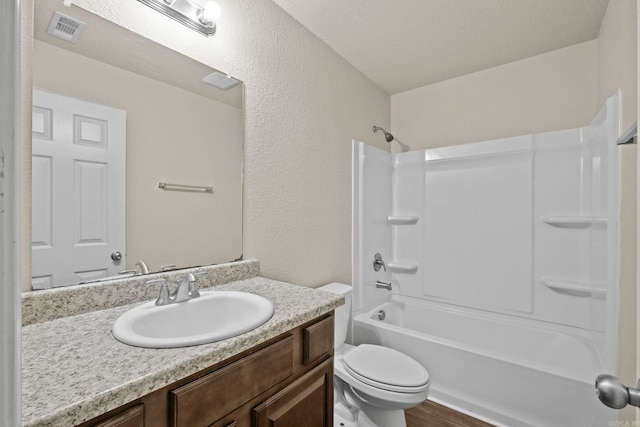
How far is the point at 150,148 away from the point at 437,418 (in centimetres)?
211

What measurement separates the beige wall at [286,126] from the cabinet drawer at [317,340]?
0.60 metres

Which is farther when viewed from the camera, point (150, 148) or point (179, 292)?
point (150, 148)

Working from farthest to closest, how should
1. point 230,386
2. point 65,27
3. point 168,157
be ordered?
1. point 168,157
2. point 65,27
3. point 230,386

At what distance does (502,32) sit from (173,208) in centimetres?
224

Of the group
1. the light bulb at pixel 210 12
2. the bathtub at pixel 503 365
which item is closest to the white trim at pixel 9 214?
the light bulb at pixel 210 12

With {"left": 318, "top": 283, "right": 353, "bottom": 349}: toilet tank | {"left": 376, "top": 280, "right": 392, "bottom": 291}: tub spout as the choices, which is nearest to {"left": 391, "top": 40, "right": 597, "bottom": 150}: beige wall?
{"left": 376, "top": 280, "right": 392, "bottom": 291}: tub spout

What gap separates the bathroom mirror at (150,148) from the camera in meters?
0.99

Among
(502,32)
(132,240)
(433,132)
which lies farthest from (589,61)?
(132,240)

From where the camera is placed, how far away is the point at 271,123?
1.71 m

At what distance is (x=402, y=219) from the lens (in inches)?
109

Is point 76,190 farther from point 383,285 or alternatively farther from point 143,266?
point 383,285

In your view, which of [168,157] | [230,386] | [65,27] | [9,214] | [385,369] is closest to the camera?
[9,214]

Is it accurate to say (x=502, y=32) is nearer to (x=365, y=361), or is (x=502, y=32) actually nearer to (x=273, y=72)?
(x=273, y=72)

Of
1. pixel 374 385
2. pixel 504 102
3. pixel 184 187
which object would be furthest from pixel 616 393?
pixel 504 102
